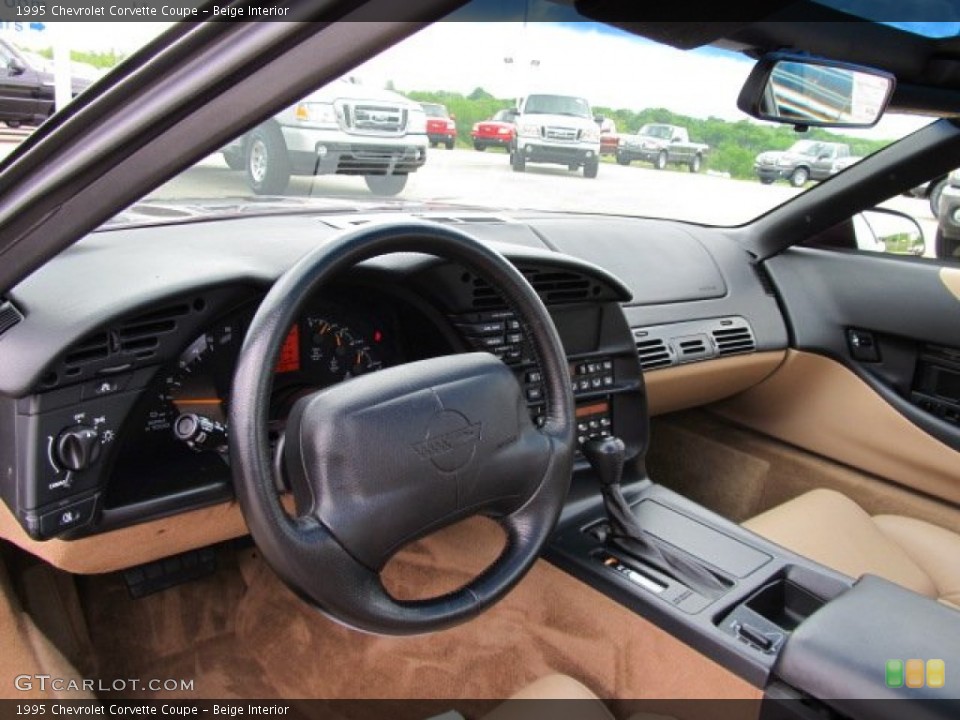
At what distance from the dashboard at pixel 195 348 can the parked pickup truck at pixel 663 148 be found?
10.5ft

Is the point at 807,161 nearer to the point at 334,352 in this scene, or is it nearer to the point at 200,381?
the point at 334,352

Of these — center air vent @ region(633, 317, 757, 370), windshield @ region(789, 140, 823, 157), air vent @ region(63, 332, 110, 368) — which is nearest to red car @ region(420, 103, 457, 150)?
center air vent @ region(633, 317, 757, 370)

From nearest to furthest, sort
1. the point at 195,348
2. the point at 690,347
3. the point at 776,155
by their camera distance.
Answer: the point at 195,348, the point at 690,347, the point at 776,155

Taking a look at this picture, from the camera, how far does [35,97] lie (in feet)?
5.11

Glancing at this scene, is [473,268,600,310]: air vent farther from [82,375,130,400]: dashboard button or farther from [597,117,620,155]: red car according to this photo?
[597,117,620,155]: red car

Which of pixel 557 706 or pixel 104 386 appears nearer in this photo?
pixel 104 386

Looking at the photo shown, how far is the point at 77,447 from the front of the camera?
4.13ft

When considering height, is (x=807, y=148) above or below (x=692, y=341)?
above

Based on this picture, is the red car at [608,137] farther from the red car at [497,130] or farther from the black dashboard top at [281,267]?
the black dashboard top at [281,267]

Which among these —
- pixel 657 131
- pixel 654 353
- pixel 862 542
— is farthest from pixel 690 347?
pixel 657 131

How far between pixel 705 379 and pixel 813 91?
120 centimetres

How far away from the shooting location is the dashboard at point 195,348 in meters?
1.25

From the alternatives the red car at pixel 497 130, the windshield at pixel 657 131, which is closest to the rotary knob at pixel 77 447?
the red car at pixel 497 130

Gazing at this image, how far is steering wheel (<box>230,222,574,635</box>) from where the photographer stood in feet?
→ 3.55
